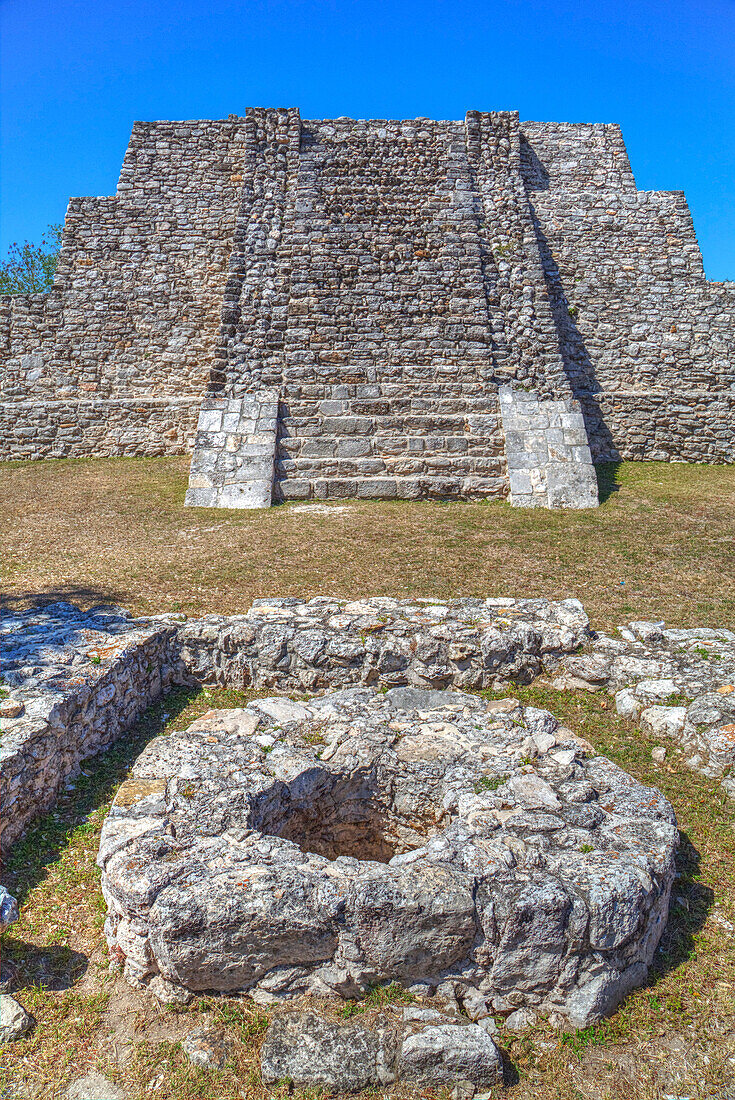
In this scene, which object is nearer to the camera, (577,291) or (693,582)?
(693,582)

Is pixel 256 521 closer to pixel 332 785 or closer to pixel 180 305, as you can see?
pixel 332 785

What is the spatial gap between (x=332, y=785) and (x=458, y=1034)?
157 cm

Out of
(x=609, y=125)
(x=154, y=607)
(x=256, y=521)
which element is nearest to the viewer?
(x=154, y=607)

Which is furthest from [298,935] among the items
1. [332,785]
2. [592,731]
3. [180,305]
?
[180,305]

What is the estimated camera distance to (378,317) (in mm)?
13047

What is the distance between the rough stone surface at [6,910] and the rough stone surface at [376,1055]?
1.25 meters

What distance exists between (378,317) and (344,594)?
771 centimetres

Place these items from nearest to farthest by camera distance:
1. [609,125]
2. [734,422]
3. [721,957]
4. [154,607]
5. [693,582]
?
1. [721,957]
2. [154,607]
3. [693,582]
4. [734,422]
5. [609,125]

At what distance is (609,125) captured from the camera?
16.6m

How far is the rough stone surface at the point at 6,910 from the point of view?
2.92 meters

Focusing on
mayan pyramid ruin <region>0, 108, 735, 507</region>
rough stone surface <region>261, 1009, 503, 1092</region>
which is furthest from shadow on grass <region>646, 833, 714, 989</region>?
mayan pyramid ruin <region>0, 108, 735, 507</region>

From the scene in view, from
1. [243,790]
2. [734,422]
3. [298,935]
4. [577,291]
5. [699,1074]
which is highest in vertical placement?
[577,291]

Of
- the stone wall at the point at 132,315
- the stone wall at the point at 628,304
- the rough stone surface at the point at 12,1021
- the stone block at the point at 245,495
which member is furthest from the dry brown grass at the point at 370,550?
the rough stone surface at the point at 12,1021

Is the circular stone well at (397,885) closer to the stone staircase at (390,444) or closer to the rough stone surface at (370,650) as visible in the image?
the rough stone surface at (370,650)
